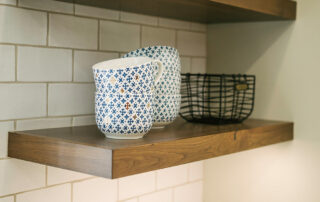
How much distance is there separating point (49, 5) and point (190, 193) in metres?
0.81

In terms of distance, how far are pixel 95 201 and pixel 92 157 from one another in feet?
1.39

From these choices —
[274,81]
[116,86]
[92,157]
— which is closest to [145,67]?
[116,86]

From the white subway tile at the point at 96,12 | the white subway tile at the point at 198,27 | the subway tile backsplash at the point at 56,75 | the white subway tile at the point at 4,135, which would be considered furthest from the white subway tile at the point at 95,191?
the white subway tile at the point at 198,27

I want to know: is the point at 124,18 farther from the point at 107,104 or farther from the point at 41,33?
the point at 107,104

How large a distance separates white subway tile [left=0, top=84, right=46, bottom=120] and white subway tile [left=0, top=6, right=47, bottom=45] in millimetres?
103

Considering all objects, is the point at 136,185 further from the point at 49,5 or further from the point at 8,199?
the point at 49,5

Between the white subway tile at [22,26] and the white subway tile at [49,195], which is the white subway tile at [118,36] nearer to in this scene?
the white subway tile at [22,26]

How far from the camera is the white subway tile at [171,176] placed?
137 cm

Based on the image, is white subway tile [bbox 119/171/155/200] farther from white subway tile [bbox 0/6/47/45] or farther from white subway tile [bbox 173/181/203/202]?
white subway tile [bbox 0/6/47/45]

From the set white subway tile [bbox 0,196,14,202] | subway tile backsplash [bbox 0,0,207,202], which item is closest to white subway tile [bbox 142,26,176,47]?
subway tile backsplash [bbox 0,0,207,202]

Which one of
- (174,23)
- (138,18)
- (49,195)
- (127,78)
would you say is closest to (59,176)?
(49,195)

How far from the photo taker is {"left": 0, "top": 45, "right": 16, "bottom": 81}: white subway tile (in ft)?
3.06

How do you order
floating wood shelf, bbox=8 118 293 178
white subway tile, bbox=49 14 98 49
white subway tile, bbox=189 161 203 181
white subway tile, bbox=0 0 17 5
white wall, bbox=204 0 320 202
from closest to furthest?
1. floating wood shelf, bbox=8 118 293 178
2. white subway tile, bbox=0 0 17 5
3. white subway tile, bbox=49 14 98 49
4. white wall, bbox=204 0 320 202
5. white subway tile, bbox=189 161 203 181

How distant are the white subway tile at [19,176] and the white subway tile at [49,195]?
2 centimetres
